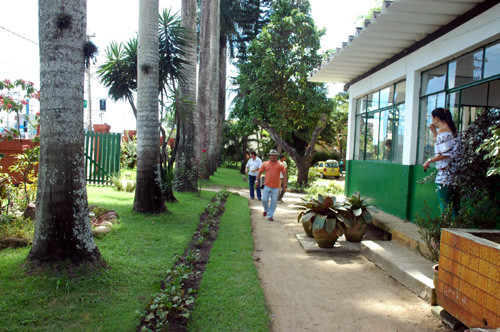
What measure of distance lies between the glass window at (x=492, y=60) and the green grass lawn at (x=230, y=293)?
4.61 m

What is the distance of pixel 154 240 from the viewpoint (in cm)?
596

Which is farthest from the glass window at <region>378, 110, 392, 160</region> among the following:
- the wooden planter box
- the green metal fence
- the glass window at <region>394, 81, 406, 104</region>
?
the green metal fence

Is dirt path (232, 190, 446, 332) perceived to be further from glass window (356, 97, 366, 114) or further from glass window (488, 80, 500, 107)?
glass window (356, 97, 366, 114)

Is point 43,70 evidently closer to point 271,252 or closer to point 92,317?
point 92,317

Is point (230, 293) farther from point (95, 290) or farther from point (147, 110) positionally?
point (147, 110)

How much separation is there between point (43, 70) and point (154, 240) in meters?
3.10

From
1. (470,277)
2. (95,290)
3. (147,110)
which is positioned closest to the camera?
(470,277)

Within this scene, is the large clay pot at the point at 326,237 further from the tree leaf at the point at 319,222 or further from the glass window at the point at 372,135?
the glass window at the point at 372,135

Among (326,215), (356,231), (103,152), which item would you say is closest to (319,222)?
(326,215)

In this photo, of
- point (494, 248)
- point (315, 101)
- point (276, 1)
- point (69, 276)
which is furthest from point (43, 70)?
point (276, 1)

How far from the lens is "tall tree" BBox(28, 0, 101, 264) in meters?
4.00

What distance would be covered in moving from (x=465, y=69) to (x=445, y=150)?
6.43ft

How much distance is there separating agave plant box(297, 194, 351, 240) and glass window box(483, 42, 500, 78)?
3.16 meters

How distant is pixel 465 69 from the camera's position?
5996 mm
